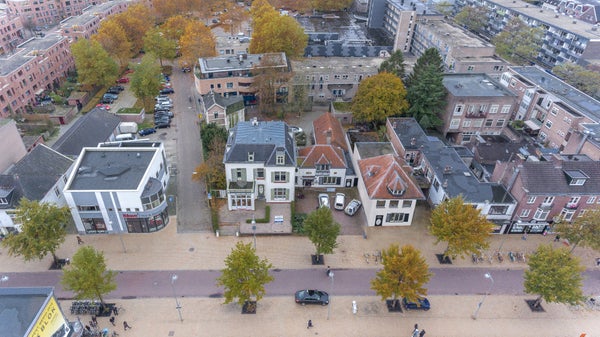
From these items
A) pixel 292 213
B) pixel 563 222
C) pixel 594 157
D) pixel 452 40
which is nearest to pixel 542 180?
pixel 563 222

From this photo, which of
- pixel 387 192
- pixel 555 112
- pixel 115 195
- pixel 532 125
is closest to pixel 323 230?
pixel 387 192

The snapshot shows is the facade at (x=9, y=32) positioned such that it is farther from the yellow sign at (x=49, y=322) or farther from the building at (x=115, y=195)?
the yellow sign at (x=49, y=322)

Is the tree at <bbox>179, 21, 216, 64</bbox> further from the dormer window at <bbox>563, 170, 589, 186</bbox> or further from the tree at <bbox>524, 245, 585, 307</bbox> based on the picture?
the tree at <bbox>524, 245, 585, 307</bbox>

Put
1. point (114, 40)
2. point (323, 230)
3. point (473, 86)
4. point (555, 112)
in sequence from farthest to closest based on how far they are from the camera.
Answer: point (114, 40), point (473, 86), point (555, 112), point (323, 230)

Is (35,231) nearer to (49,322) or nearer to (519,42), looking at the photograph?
(49,322)

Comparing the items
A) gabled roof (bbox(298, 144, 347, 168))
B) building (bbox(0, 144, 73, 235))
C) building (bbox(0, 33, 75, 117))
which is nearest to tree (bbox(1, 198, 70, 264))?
building (bbox(0, 144, 73, 235))

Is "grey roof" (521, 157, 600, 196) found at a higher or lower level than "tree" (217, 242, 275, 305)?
higher

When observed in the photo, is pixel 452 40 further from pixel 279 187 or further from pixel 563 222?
pixel 279 187

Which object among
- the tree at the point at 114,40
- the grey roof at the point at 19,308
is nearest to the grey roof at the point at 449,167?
the grey roof at the point at 19,308
